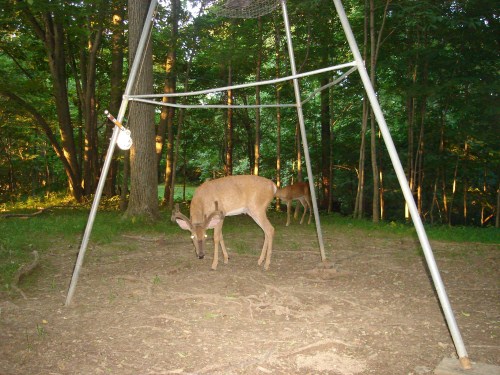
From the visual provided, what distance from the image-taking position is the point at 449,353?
11.3 ft

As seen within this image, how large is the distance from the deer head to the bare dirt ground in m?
0.34

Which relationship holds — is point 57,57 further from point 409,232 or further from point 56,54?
point 409,232

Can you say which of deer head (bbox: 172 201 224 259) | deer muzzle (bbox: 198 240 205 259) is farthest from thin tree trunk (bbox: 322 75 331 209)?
deer muzzle (bbox: 198 240 205 259)

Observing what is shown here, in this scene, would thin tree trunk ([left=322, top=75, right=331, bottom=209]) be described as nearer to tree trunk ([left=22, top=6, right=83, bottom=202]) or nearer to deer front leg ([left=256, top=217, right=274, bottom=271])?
tree trunk ([left=22, top=6, right=83, bottom=202])

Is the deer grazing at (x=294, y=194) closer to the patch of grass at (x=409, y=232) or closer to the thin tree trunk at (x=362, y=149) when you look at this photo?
the thin tree trunk at (x=362, y=149)

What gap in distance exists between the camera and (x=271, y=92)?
18500 mm

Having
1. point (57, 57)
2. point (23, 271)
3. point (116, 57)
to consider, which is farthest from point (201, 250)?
point (57, 57)

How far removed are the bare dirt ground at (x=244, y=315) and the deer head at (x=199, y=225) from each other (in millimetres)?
339

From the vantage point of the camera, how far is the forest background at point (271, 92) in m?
11.7

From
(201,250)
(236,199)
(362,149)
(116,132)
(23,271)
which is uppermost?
(362,149)

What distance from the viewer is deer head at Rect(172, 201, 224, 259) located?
6082 millimetres

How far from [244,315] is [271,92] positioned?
15.1 meters

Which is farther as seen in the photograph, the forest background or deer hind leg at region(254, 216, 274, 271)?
the forest background

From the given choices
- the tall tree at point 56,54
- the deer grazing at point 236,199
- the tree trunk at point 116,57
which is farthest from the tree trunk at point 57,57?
the deer grazing at point 236,199
